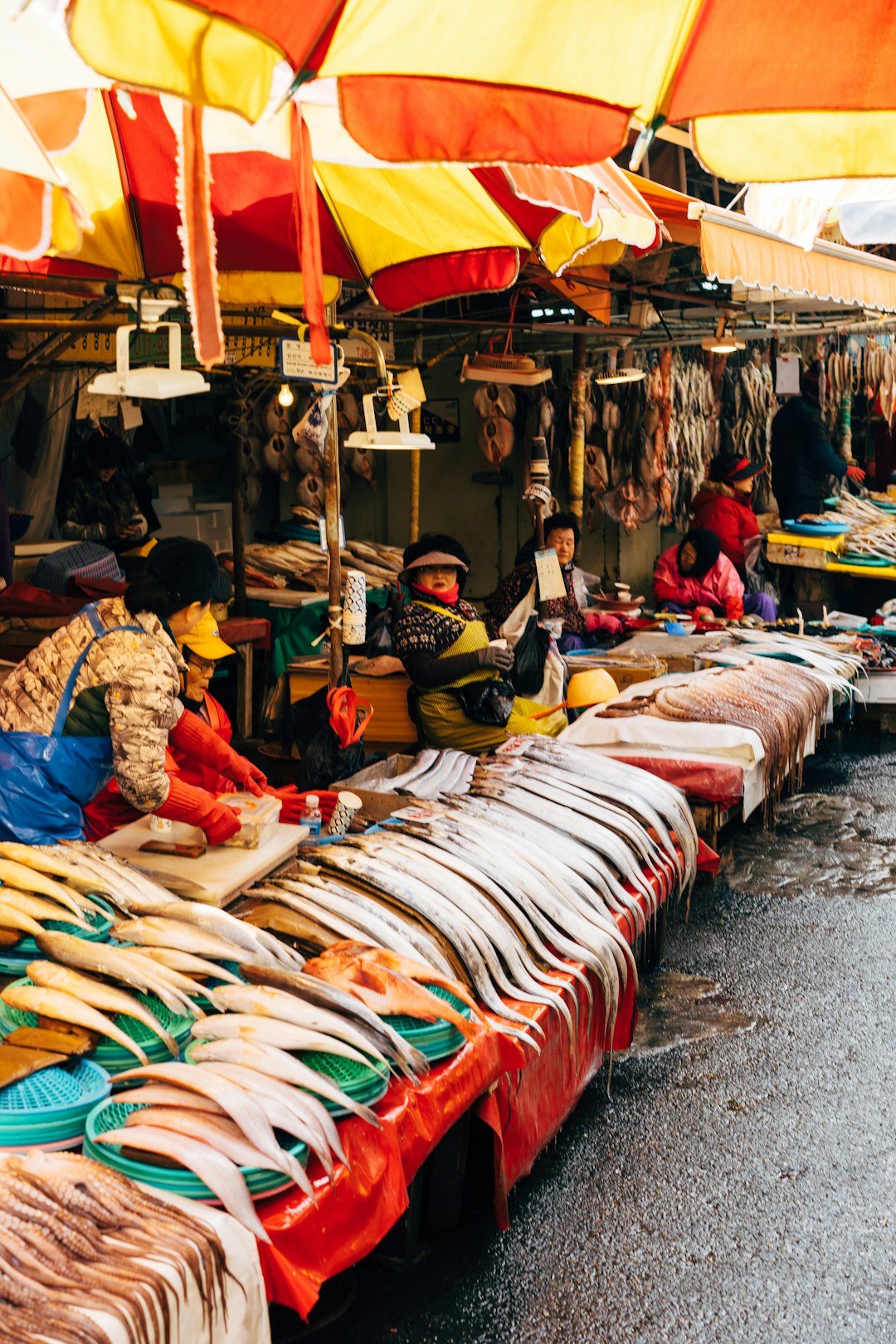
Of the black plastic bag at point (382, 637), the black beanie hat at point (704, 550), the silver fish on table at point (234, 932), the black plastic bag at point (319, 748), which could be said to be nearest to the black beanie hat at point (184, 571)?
the silver fish on table at point (234, 932)

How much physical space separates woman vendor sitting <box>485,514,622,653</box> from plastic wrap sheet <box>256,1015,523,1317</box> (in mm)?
5588

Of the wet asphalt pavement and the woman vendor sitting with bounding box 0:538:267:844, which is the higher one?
the woman vendor sitting with bounding box 0:538:267:844

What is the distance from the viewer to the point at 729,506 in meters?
11.7

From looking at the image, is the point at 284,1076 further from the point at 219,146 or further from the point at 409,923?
the point at 219,146

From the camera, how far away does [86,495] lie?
934cm

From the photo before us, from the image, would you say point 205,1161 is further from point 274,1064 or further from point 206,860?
point 206,860

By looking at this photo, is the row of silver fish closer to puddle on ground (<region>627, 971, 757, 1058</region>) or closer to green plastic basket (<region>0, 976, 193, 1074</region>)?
puddle on ground (<region>627, 971, 757, 1058</region>)

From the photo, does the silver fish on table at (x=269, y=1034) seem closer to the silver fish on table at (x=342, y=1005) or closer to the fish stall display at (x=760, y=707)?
the silver fish on table at (x=342, y=1005)

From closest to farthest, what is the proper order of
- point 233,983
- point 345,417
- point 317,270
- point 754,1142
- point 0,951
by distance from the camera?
point 317,270, point 233,983, point 0,951, point 754,1142, point 345,417

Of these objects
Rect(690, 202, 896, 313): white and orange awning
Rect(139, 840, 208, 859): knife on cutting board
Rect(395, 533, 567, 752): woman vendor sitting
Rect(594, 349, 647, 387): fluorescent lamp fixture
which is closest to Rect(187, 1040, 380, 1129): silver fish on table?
Rect(139, 840, 208, 859): knife on cutting board

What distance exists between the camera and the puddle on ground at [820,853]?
22.2 feet

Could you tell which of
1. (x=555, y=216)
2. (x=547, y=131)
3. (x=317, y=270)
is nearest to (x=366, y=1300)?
(x=317, y=270)

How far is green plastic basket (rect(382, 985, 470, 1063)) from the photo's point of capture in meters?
2.94

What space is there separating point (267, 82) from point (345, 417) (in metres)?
9.56
